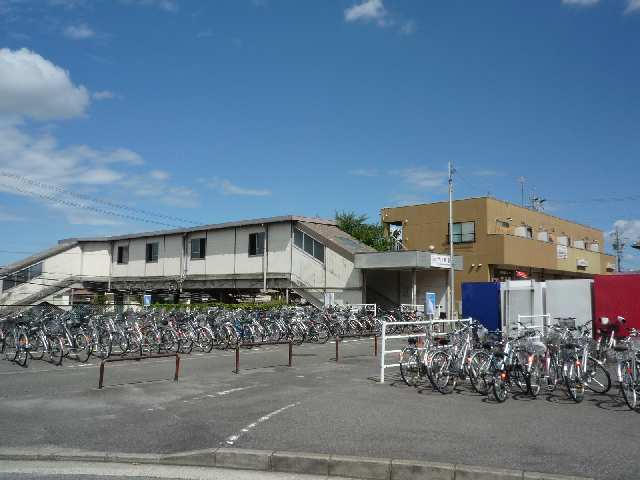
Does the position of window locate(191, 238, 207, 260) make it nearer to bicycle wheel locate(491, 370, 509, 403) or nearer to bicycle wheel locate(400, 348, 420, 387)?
bicycle wheel locate(400, 348, 420, 387)

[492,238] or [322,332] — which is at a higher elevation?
[492,238]

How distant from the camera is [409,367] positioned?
10336 millimetres

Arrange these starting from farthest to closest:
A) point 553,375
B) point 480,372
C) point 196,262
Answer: point 196,262 < point 553,375 < point 480,372

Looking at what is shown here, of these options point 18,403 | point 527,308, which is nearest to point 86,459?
point 18,403

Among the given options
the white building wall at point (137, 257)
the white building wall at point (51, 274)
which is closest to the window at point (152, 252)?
the white building wall at point (137, 257)

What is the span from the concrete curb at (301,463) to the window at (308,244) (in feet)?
74.9

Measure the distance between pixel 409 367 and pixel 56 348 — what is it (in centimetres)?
809

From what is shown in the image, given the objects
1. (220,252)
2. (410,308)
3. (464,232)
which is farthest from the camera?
(464,232)

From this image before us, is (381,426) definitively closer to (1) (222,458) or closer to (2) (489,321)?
(1) (222,458)

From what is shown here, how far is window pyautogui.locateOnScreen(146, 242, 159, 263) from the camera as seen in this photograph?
37750 mm

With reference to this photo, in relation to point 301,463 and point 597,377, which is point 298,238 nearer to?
point 597,377

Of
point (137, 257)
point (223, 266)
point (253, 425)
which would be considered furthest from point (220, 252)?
point (253, 425)

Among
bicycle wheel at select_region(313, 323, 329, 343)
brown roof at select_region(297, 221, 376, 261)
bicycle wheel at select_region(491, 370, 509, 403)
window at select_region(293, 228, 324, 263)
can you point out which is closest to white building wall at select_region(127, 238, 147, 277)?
window at select_region(293, 228, 324, 263)

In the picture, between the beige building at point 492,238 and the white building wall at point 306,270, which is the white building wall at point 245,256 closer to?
the white building wall at point 306,270
